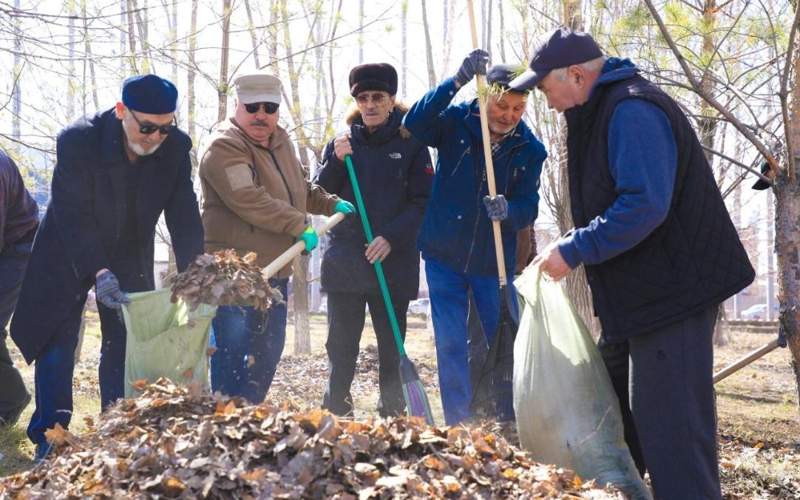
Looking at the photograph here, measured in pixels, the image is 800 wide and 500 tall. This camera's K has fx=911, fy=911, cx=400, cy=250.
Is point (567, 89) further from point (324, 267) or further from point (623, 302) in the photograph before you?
point (324, 267)

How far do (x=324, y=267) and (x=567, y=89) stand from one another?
210 cm

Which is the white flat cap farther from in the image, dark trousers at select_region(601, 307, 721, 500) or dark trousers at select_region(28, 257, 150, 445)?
dark trousers at select_region(601, 307, 721, 500)

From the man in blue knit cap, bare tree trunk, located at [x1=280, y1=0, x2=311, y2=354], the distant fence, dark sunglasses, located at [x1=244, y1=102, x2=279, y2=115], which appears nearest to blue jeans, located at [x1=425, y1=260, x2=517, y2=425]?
dark sunglasses, located at [x1=244, y1=102, x2=279, y2=115]

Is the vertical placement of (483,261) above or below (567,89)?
below

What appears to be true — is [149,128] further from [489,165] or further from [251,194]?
[489,165]

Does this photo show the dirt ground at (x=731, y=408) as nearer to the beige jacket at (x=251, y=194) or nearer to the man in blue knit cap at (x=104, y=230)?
the man in blue knit cap at (x=104, y=230)

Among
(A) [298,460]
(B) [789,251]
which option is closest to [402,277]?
(B) [789,251]

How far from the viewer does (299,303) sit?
33.8 feet

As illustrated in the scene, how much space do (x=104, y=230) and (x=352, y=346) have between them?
146 cm

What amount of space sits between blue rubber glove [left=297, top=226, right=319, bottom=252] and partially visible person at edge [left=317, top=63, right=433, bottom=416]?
19.5 inches

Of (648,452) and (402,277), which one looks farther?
(402,277)

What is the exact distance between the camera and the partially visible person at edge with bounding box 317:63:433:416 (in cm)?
480

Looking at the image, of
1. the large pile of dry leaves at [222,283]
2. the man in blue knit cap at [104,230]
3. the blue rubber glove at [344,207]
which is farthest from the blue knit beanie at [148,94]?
the blue rubber glove at [344,207]

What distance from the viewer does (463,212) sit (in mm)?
4348
